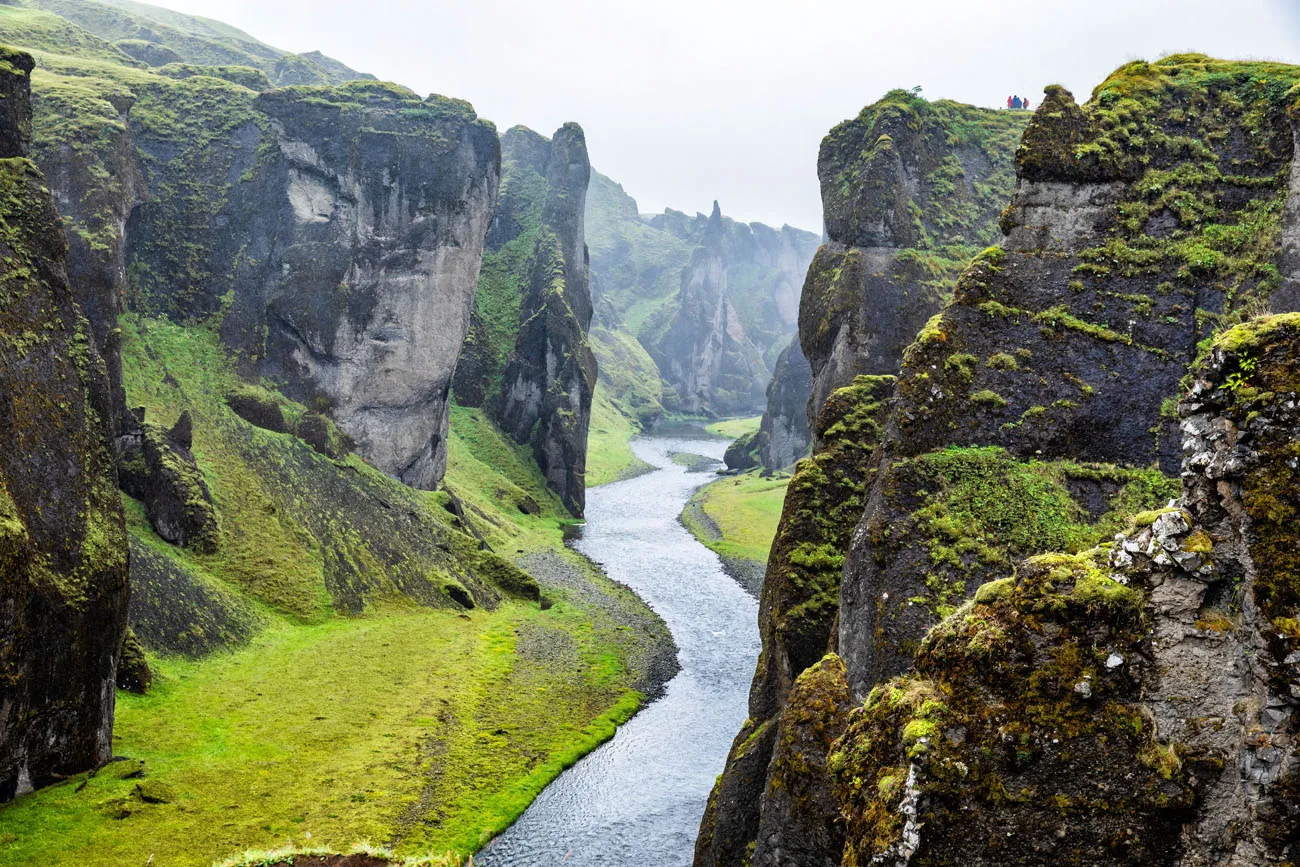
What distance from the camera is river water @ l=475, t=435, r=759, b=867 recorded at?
108ft

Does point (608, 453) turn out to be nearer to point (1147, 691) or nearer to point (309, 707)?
point (309, 707)

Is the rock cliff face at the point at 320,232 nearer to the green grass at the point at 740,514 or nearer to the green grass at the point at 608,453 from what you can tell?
the green grass at the point at 740,514

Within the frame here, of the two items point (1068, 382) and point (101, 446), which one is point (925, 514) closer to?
point (1068, 382)

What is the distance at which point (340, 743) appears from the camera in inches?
1524

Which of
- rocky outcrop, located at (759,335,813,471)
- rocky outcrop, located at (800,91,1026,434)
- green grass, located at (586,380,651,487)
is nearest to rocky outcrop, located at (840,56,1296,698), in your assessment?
rocky outcrop, located at (800,91,1026,434)

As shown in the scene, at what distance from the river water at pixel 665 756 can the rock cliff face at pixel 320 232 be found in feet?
92.3

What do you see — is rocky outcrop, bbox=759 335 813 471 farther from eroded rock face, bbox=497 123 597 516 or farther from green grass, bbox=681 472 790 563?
eroded rock face, bbox=497 123 597 516

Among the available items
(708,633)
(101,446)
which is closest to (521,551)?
(708,633)

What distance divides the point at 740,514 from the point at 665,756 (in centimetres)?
6368

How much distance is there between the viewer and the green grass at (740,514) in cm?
8721

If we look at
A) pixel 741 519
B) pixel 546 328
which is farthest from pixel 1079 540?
pixel 546 328

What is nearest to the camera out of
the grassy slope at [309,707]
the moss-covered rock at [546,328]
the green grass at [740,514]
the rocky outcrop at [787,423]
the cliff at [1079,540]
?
the cliff at [1079,540]

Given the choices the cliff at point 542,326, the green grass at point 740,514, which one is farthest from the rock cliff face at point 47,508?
the cliff at point 542,326

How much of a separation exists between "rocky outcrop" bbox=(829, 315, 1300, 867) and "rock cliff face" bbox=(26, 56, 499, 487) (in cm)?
7253
